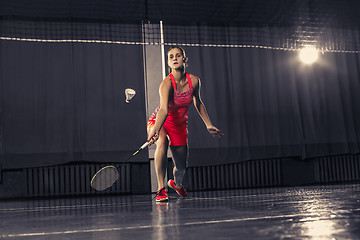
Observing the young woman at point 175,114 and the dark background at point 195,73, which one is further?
the dark background at point 195,73

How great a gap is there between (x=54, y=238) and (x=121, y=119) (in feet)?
12.2

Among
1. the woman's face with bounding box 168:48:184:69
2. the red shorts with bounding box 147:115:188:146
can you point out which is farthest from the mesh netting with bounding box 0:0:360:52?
the red shorts with bounding box 147:115:188:146

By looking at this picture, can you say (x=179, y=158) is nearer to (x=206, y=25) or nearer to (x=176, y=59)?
(x=176, y=59)

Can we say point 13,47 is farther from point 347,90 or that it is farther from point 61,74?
point 347,90

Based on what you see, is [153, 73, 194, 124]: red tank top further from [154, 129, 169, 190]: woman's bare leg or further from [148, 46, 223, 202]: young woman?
[154, 129, 169, 190]: woman's bare leg

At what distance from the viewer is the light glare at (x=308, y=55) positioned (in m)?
5.81

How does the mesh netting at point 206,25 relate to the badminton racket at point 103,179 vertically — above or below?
above

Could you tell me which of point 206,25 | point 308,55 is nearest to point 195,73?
point 206,25

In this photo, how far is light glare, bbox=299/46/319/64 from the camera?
19.1ft

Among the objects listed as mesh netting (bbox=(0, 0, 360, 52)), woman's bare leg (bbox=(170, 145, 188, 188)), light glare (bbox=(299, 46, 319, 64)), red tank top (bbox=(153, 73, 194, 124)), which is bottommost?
woman's bare leg (bbox=(170, 145, 188, 188))

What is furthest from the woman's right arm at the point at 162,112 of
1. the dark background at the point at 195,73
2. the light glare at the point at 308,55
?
the light glare at the point at 308,55

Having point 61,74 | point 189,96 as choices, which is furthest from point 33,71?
point 189,96

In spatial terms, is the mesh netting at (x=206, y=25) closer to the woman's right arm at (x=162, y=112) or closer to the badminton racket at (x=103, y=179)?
the woman's right arm at (x=162, y=112)

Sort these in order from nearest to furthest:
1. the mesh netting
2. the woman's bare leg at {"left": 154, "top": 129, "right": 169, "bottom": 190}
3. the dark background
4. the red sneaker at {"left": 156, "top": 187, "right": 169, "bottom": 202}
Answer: the red sneaker at {"left": 156, "top": 187, "right": 169, "bottom": 202}
the woman's bare leg at {"left": 154, "top": 129, "right": 169, "bottom": 190}
the dark background
the mesh netting
